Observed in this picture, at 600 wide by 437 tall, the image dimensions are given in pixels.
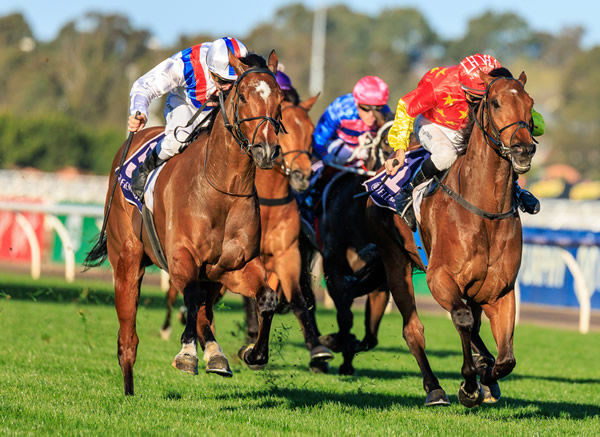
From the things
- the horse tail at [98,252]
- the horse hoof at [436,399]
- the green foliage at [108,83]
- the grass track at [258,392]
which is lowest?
the grass track at [258,392]

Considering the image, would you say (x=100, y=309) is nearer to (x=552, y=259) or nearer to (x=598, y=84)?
(x=552, y=259)

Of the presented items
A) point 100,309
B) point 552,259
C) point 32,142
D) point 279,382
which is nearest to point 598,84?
point 32,142

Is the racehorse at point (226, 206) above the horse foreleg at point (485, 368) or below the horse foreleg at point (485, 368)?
above

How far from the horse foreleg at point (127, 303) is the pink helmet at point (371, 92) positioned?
2455 mm

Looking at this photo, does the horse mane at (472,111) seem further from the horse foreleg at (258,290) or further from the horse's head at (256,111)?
the horse foreleg at (258,290)

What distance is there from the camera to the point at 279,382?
667cm

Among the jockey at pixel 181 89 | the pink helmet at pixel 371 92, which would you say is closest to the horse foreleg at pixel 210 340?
the jockey at pixel 181 89

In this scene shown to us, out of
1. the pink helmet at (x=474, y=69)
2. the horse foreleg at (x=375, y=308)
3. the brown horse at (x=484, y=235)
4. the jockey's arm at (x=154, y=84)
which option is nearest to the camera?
the brown horse at (x=484, y=235)

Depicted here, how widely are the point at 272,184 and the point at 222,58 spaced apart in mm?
1529

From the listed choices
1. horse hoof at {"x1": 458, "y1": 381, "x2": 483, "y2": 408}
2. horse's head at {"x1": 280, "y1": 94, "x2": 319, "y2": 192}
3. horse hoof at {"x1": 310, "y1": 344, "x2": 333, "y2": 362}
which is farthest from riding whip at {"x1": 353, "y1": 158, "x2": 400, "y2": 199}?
horse hoof at {"x1": 458, "y1": 381, "x2": 483, "y2": 408}

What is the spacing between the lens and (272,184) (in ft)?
22.5

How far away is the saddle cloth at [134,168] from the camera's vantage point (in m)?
5.71

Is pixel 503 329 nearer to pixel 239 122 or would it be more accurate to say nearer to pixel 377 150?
pixel 239 122

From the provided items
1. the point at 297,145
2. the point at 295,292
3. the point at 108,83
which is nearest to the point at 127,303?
the point at 295,292
